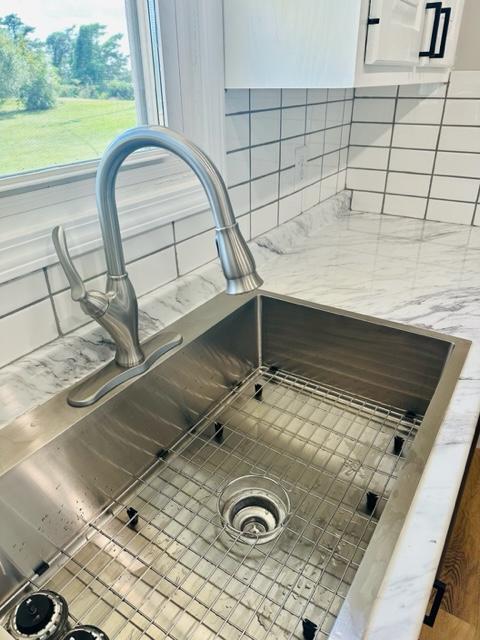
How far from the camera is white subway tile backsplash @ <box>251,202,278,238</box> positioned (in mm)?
1257

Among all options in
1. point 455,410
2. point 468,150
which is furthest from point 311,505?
point 468,150

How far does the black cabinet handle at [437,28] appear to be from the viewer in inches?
43.1

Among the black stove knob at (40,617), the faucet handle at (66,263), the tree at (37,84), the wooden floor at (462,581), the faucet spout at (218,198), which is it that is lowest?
the wooden floor at (462,581)

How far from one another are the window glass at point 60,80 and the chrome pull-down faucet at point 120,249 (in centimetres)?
17

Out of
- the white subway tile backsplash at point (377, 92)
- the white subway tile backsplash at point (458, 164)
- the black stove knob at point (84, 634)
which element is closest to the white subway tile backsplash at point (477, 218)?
the white subway tile backsplash at point (458, 164)

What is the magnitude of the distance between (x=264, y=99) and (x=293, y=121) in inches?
7.1

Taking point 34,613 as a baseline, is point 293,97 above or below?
above

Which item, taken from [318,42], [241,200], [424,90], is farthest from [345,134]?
[318,42]

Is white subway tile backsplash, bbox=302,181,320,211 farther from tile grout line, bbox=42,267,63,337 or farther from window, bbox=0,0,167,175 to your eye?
tile grout line, bbox=42,267,63,337

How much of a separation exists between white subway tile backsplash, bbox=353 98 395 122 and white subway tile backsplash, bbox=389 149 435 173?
0.12 meters

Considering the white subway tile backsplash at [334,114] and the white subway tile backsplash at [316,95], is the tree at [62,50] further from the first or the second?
the white subway tile backsplash at [334,114]

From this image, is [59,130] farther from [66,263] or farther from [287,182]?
[287,182]

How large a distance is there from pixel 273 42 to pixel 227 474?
818 mm

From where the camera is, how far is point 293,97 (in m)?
1.26
